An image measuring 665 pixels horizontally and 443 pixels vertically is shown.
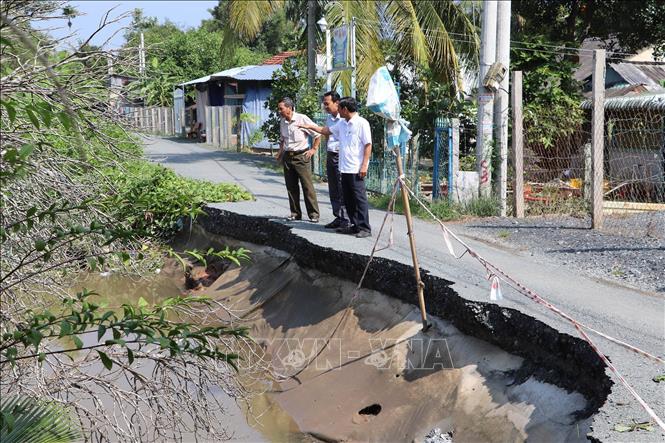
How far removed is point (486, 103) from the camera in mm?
12414

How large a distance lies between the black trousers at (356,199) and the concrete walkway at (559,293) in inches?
8.6

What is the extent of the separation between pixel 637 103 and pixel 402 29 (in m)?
5.32

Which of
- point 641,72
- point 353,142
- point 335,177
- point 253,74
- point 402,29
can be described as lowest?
point 335,177

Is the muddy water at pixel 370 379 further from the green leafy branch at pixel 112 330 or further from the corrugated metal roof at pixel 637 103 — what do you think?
the corrugated metal roof at pixel 637 103

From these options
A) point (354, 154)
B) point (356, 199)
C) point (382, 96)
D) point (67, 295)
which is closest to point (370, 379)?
point (382, 96)

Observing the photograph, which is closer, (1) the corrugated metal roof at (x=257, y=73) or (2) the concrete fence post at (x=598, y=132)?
(2) the concrete fence post at (x=598, y=132)

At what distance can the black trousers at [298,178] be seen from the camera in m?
10.1

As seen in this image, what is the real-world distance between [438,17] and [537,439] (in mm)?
14705

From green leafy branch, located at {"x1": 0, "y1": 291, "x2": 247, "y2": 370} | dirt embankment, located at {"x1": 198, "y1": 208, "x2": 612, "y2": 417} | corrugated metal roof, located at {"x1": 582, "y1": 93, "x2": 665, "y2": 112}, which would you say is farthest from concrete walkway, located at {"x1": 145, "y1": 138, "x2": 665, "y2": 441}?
corrugated metal roof, located at {"x1": 582, "y1": 93, "x2": 665, "y2": 112}

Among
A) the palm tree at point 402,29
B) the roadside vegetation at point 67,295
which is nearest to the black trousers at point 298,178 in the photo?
the roadside vegetation at point 67,295

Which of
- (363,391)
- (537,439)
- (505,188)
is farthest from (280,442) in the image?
(505,188)

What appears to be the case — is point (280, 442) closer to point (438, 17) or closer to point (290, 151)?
point (290, 151)

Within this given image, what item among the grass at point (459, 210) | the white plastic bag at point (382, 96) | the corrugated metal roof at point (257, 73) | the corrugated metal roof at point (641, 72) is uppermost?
the corrugated metal roof at point (257, 73)

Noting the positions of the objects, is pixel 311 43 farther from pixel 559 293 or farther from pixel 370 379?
pixel 370 379
